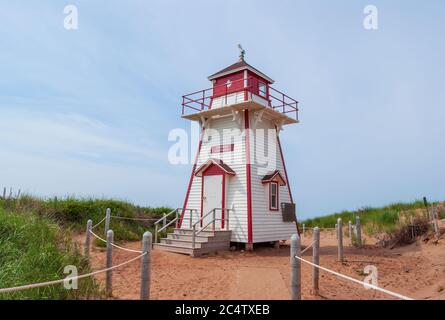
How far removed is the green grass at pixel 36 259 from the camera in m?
6.45

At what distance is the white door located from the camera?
49.2 feet

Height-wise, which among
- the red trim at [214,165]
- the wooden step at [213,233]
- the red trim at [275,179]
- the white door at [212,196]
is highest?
the red trim at [214,165]

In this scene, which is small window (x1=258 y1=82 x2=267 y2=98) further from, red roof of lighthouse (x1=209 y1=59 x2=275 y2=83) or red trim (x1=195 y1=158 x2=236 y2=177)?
red trim (x1=195 y1=158 x2=236 y2=177)

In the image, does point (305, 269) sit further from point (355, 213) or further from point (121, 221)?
point (355, 213)

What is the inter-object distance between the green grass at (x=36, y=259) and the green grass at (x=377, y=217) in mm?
16852

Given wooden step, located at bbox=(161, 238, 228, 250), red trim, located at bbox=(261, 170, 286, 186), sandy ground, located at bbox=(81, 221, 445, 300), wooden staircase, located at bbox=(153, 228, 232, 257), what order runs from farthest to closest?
red trim, located at bbox=(261, 170, 286, 186), wooden step, located at bbox=(161, 238, 228, 250), wooden staircase, located at bbox=(153, 228, 232, 257), sandy ground, located at bbox=(81, 221, 445, 300)

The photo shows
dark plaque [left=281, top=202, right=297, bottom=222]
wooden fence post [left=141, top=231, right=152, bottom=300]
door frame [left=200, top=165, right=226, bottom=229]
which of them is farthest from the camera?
dark plaque [left=281, top=202, right=297, bottom=222]

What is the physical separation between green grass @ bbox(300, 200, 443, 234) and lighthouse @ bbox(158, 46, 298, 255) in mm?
7998

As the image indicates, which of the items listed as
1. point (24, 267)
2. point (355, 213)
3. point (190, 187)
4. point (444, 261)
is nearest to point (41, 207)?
point (190, 187)

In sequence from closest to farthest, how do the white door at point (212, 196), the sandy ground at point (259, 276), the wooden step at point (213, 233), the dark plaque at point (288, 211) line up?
the sandy ground at point (259, 276) → the wooden step at point (213, 233) → the white door at point (212, 196) → the dark plaque at point (288, 211)

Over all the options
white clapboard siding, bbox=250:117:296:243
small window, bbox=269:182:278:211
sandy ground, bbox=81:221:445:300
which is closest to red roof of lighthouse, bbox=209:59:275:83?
white clapboard siding, bbox=250:117:296:243

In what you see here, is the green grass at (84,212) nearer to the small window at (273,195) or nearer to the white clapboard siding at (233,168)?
the white clapboard siding at (233,168)

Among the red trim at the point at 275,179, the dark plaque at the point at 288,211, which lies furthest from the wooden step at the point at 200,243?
the dark plaque at the point at 288,211

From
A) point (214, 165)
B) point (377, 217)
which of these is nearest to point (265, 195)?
point (214, 165)
